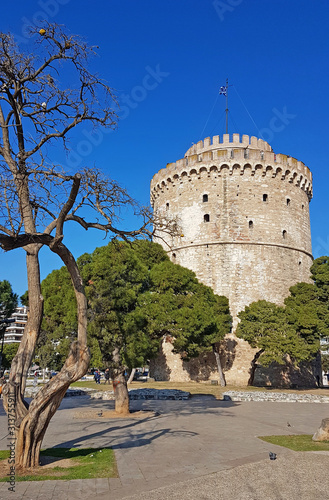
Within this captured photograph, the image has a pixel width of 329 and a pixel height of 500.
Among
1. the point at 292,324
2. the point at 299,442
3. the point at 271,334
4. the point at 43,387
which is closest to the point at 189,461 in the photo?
the point at 43,387

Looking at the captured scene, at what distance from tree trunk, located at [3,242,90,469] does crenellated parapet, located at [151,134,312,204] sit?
78.5 ft

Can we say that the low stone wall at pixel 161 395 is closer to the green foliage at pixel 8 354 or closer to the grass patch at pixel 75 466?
the grass patch at pixel 75 466

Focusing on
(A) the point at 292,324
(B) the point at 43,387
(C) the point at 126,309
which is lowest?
(B) the point at 43,387

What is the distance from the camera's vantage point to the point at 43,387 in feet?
23.3

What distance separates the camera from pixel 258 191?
30.0 meters

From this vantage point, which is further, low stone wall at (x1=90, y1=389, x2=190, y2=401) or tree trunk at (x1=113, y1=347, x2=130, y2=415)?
low stone wall at (x1=90, y1=389, x2=190, y2=401)

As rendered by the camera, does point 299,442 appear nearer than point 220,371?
Yes

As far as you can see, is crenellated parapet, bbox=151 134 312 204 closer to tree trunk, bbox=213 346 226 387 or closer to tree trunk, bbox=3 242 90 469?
tree trunk, bbox=213 346 226 387

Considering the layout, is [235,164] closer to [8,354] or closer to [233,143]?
[233,143]

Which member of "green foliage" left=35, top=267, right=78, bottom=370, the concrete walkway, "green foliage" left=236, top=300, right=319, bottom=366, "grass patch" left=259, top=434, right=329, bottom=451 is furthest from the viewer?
"green foliage" left=236, top=300, right=319, bottom=366

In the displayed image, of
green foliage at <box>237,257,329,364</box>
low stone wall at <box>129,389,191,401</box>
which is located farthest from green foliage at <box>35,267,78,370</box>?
green foliage at <box>237,257,329,364</box>

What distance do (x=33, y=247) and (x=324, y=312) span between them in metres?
21.2

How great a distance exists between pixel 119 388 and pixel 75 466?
7.18 metres

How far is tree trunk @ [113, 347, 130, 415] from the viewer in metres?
13.7
